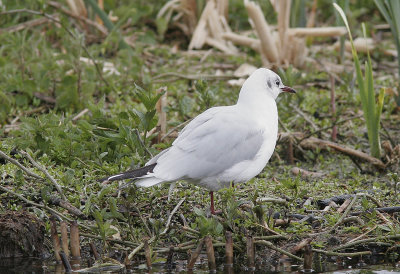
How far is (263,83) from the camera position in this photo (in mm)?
5160

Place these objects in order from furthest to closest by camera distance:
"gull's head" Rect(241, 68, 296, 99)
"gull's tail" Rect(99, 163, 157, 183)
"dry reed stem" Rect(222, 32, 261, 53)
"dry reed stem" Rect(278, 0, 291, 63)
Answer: "dry reed stem" Rect(222, 32, 261, 53), "dry reed stem" Rect(278, 0, 291, 63), "gull's head" Rect(241, 68, 296, 99), "gull's tail" Rect(99, 163, 157, 183)

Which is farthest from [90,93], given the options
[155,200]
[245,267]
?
[245,267]

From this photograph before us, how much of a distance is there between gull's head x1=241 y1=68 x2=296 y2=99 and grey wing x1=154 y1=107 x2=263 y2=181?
359 millimetres

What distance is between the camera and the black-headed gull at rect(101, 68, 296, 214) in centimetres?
462

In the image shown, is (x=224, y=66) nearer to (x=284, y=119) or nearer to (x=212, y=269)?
(x=284, y=119)

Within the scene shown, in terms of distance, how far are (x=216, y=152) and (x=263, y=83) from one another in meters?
0.77

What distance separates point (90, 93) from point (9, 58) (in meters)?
1.30

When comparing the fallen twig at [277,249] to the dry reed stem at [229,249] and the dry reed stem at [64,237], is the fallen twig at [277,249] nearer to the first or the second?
the dry reed stem at [229,249]

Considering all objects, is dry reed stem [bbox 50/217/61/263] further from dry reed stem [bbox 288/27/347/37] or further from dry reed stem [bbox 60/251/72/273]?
dry reed stem [bbox 288/27/347/37]

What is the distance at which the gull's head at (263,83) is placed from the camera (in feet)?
16.7

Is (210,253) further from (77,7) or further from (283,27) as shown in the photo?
(77,7)

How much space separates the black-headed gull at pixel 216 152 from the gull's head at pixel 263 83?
0.86ft

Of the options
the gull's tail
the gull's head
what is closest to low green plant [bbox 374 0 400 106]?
the gull's head

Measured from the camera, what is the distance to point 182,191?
522 centimetres
